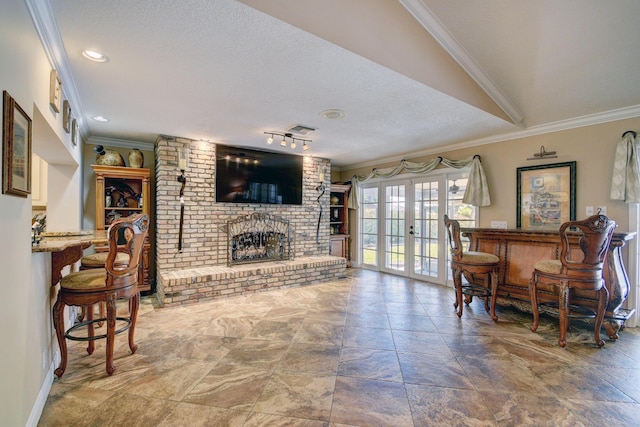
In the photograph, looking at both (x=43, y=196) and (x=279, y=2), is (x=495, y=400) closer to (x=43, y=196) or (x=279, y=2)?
(x=279, y=2)

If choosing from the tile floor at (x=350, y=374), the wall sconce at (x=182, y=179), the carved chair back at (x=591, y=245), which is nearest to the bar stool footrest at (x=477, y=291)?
the tile floor at (x=350, y=374)

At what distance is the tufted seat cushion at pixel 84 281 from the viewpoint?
6.92ft

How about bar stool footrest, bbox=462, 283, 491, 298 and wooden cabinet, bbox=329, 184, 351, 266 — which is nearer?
bar stool footrest, bbox=462, 283, 491, 298

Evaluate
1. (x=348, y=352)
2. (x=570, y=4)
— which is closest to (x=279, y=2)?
(x=570, y=4)

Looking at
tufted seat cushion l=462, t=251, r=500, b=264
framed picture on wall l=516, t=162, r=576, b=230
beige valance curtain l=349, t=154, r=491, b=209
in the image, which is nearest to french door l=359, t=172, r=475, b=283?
beige valance curtain l=349, t=154, r=491, b=209

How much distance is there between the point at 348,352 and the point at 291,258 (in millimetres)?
2915

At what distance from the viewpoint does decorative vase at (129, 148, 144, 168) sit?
169 inches

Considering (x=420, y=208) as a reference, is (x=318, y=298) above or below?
below

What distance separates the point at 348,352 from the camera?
254 cm

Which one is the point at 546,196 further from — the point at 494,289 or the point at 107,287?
the point at 107,287

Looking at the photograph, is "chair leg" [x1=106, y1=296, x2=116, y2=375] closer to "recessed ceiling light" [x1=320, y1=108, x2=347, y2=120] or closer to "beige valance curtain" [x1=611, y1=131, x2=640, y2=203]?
"recessed ceiling light" [x1=320, y1=108, x2=347, y2=120]

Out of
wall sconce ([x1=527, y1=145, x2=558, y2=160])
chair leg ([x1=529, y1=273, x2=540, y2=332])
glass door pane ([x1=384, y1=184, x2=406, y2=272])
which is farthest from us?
glass door pane ([x1=384, y1=184, x2=406, y2=272])

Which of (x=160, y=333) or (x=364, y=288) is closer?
(x=160, y=333)

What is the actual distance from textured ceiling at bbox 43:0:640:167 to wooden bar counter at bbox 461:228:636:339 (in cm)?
142
